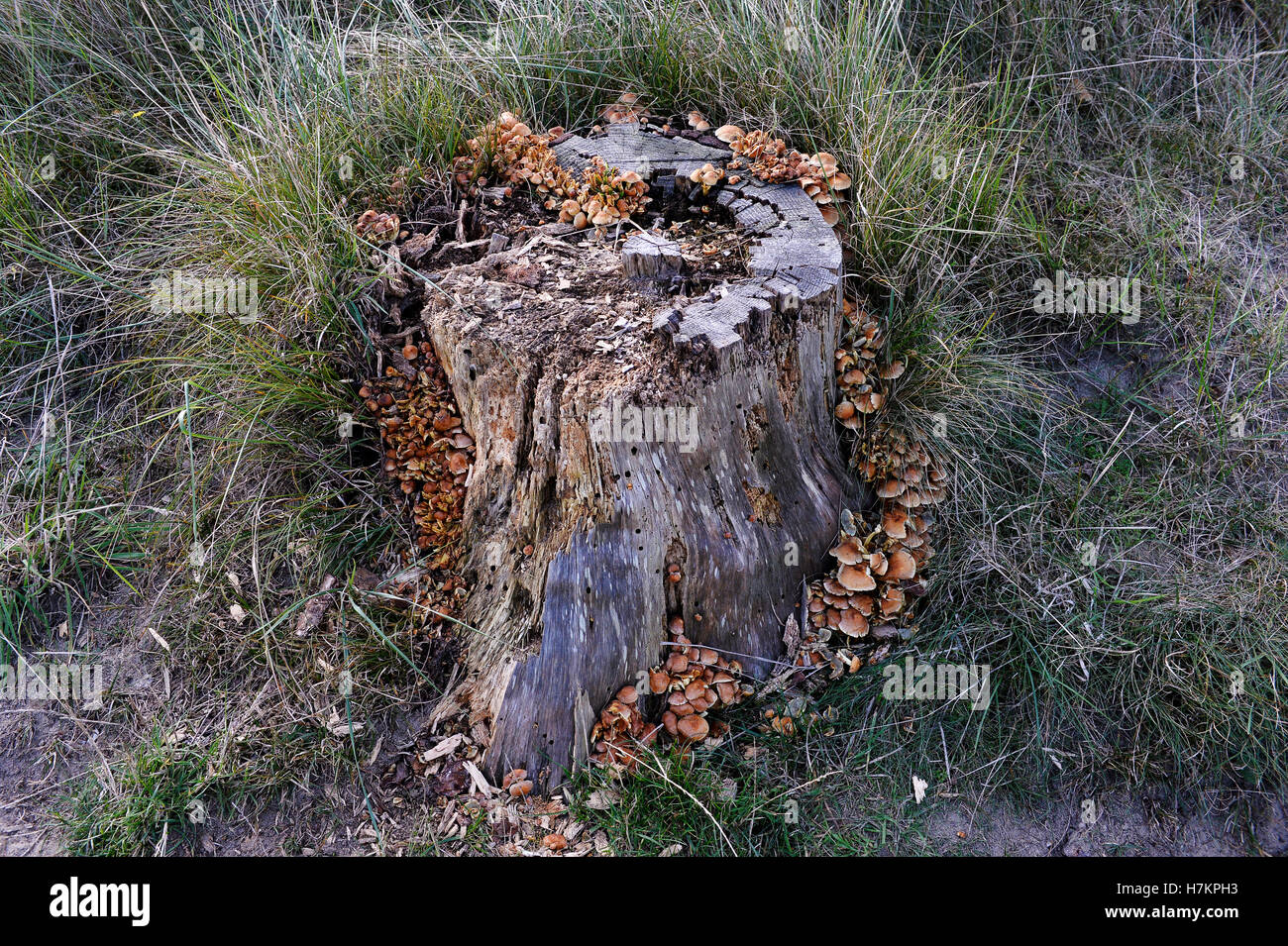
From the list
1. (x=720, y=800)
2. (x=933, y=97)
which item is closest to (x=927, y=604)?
(x=720, y=800)

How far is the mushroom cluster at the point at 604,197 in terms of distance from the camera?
10.6 feet

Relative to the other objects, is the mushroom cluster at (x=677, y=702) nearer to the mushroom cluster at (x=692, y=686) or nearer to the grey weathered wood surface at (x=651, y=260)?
the mushroom cluster at (x=692, y=686)

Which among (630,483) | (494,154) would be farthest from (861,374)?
(494,154)

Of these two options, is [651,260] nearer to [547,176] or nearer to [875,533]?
[547,176]

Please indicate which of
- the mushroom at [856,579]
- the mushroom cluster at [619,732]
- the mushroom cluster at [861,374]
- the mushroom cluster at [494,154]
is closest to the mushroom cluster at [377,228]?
the mushroom cluster at [494,154]

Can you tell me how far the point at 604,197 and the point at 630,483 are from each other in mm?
1297

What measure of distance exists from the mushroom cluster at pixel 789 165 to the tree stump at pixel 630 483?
39cm

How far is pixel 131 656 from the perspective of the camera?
3.07 metres

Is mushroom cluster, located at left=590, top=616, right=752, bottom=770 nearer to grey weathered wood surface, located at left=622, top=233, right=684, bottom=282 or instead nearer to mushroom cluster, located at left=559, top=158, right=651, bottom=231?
grey weathered wood surface, located at left=622, top=233, right=684, bottom=282

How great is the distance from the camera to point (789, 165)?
3.35 metres

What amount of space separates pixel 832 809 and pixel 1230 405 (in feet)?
8.25

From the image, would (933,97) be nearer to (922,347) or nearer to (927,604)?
(922,347)

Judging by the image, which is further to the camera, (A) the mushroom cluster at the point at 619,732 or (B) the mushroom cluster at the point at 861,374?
(B) the mushroom cluster at the point at 861,374

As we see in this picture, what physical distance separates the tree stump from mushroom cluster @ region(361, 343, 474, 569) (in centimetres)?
11
